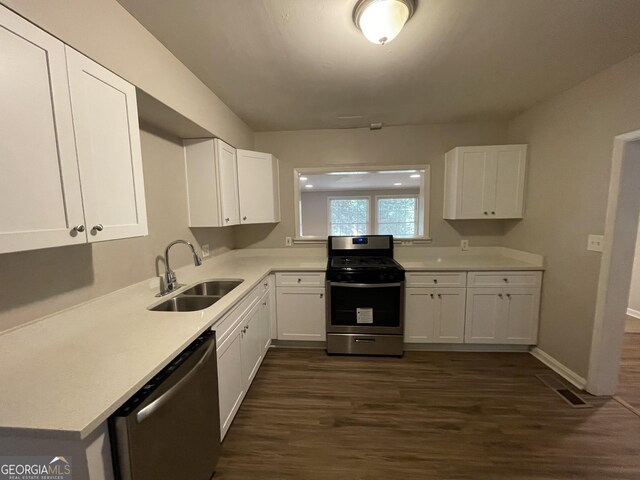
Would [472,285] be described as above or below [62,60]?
below

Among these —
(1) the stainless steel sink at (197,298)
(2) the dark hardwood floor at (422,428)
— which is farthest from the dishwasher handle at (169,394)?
(2) the dark hardwood floor at (422,428)

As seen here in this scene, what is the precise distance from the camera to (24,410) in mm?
689

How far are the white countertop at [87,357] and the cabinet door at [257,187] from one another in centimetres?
109

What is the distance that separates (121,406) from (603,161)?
3.13 m

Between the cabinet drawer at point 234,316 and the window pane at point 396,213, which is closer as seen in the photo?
the cabinet drawer at point 234,316

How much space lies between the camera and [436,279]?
2.50 m

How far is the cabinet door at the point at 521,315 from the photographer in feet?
7.95

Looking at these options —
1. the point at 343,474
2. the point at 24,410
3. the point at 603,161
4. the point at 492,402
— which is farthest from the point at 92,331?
the point at 603,161

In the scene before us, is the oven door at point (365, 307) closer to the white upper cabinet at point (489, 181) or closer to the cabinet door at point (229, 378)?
the cabinet door at point (229, 378)

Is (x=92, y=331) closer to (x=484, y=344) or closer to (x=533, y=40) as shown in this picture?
(x=533, y=40)

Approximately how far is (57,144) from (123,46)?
696 mm
